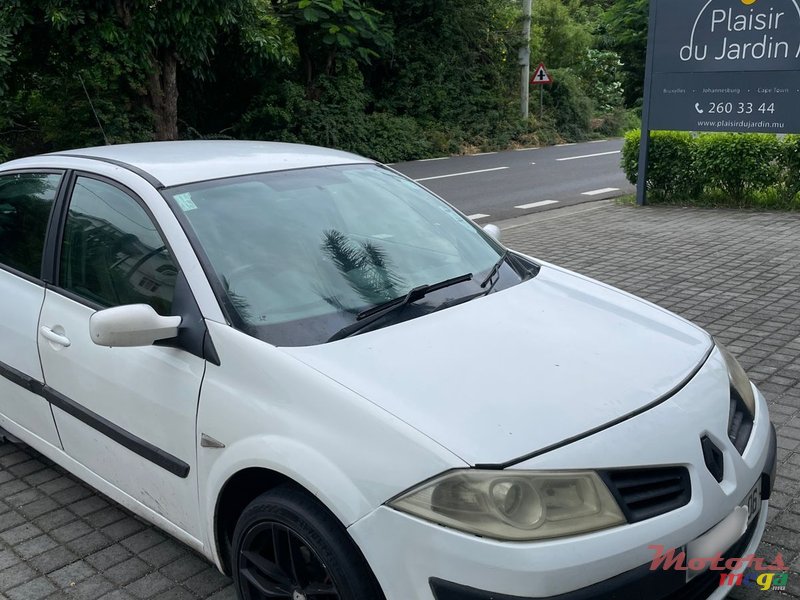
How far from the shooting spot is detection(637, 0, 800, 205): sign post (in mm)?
9891

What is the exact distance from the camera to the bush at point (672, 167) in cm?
1108

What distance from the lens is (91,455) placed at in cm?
314

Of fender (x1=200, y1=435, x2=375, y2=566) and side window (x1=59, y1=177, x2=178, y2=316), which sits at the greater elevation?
side window (x1=59, y1=177, x2=178, y2=316)

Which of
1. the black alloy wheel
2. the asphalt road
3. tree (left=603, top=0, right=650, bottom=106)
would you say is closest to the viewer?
the black alloy wheel

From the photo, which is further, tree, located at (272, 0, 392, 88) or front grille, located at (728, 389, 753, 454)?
tree, located at (272, 0, 392, 88)

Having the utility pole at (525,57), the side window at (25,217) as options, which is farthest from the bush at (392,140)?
the side window at (25,217)

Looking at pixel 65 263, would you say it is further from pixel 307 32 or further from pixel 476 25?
pixel 476 25

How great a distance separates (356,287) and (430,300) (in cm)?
27

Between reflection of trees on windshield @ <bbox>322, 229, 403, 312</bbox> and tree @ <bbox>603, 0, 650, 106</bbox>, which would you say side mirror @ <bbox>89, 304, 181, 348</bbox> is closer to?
reflection of trees on windshield @ <bbox>322, 229, 403, 312</bbox>

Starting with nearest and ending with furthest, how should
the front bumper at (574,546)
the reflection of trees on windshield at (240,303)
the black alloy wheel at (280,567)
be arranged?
the front bumper at (574,546) < the black alloy wheel at (280,567) < the reflection of trees on windshield at (240,303)

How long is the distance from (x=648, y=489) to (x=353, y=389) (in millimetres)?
855

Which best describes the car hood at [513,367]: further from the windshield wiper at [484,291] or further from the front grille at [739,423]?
the front grille at [739,423]

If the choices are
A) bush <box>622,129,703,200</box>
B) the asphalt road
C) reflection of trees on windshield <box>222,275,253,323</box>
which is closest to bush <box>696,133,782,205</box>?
bush <box>622,129,703,200</box>

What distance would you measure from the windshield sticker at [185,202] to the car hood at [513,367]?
2.63ft
